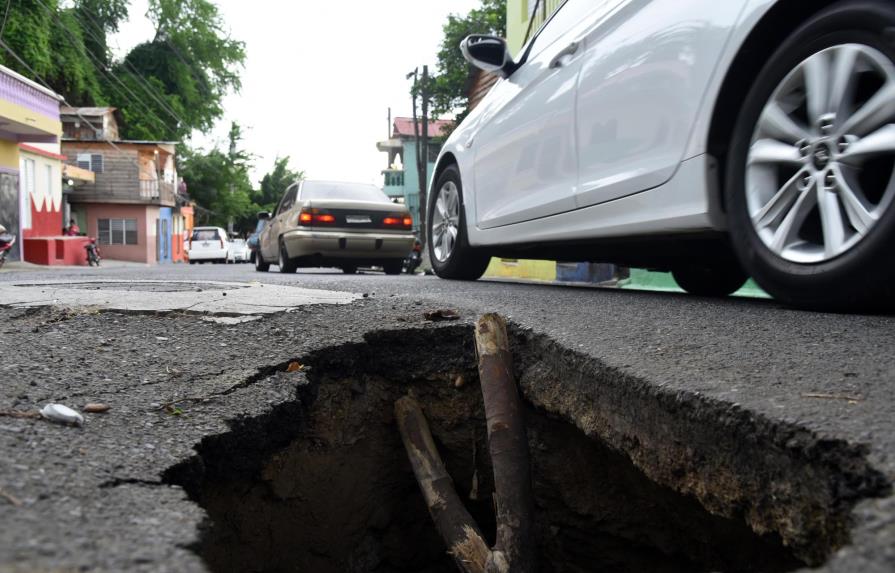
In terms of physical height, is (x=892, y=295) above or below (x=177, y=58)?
below

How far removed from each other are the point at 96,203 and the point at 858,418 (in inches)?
1430

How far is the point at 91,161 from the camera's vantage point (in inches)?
1321

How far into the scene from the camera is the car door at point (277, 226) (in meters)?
10.7

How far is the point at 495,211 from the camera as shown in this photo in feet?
16.0

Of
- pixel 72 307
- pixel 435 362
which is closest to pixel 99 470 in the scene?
pixel 435 362

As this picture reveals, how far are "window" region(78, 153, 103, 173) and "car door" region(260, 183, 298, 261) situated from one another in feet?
82.2

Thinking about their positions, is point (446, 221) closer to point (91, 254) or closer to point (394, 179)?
point (91, 254)

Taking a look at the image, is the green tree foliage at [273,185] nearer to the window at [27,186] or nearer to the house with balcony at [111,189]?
the house with balcony at [111,189]

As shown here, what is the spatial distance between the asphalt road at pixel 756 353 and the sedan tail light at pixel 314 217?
6131 mm

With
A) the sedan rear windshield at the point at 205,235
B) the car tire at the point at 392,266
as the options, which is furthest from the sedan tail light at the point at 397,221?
the sedan rear windshield at the point at 205,235

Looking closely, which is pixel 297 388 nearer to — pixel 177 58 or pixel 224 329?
pixel 224 329

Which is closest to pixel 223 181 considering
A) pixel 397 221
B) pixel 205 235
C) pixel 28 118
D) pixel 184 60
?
pixel 184 60

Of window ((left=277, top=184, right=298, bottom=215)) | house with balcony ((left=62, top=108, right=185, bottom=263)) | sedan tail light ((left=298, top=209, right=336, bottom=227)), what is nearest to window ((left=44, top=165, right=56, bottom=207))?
house with balcony ((left=62, top=108, right=185, bottom=263))

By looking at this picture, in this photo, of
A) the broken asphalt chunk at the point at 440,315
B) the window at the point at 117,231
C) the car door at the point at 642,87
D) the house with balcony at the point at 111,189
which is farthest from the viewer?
the window at the point at 117,231
